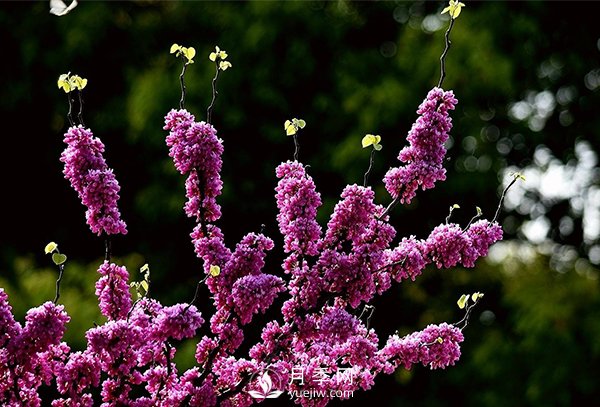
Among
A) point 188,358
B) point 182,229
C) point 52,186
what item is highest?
point 52,186

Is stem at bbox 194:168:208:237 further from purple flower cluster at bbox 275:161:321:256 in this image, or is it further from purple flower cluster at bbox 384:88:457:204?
purple flower cluster at bbox 384:88:457:204

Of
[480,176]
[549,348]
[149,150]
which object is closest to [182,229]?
[149,150]

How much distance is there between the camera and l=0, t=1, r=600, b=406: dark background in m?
10.6

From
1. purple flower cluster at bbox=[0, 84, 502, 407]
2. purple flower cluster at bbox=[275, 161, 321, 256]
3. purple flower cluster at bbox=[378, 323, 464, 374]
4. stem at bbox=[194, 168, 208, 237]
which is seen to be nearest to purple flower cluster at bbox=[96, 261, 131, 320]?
purple flower cluster at bbox=[0, 84, 502, 407]

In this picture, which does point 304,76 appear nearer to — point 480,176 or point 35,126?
point 480,176

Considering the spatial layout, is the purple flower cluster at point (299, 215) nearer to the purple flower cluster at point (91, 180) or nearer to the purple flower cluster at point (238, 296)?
the purple flower cluster at point (238, 296)

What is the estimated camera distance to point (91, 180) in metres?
3.09

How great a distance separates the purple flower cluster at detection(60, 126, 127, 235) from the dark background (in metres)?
6.76

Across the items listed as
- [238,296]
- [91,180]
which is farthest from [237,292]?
[91,180]

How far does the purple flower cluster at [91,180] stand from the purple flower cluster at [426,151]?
89 cm

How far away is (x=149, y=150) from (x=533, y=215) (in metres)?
4.94

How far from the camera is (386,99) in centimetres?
1066

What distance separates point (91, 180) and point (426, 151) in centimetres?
109

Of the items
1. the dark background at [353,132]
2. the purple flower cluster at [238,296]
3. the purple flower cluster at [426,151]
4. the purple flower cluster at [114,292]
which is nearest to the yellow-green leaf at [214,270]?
the purple flower cluster at [238,296]
